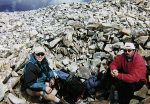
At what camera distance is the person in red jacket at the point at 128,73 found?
12.2 metres

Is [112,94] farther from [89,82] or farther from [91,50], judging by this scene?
[91,50]

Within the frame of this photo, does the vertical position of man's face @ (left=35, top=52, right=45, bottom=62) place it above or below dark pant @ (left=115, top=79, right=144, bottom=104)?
above

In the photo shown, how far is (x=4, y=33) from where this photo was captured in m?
20.0

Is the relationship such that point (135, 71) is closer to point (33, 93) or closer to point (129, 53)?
point (129, 53)

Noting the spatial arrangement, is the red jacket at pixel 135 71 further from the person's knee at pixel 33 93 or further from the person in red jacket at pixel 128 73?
the person's knee at pixel 33 93

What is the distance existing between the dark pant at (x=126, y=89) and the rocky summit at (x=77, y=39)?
0.86ft

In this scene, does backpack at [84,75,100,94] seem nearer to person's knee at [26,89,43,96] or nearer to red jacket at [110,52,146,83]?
red jacket at [110,52,146,83]

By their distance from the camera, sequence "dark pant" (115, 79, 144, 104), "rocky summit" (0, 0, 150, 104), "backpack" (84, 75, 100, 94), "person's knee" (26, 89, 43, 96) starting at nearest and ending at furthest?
"dark pant" (115, 79, 144, 104) → "person's knee" (26, 89, 43, 96) → "backpack" (84, 75, 100, 94) → "rocky summit" (0, 0, 150, 104)

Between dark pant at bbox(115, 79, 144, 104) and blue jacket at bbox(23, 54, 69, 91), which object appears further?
blue jacket at bbox(23, 54, 69, 91)

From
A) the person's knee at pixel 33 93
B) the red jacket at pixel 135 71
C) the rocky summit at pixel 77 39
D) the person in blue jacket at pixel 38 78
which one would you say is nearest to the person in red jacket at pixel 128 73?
the red jacket at pixel 135 71

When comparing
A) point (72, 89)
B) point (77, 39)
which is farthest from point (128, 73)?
point (77, 39)

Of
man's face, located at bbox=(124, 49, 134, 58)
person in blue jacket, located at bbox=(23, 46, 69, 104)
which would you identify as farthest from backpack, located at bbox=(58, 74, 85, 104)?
man's face, located at bbox=(124, 49, 134, 58)

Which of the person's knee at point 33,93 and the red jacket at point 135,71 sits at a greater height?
the red jacket at point 135,71

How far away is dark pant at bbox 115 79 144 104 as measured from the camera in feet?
40.8
